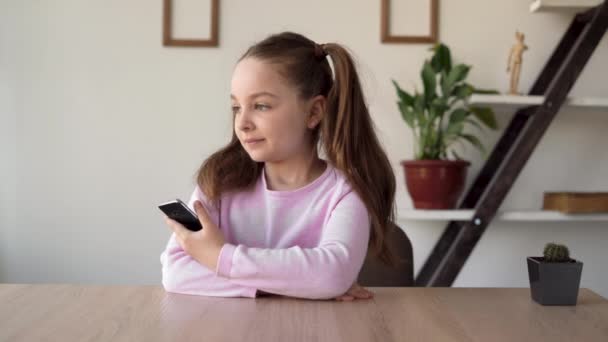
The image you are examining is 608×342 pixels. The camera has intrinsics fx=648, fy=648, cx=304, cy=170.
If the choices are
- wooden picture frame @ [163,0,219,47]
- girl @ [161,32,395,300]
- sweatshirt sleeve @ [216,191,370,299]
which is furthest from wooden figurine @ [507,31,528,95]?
sweatshirt sleeve @ [216,191,370,299]

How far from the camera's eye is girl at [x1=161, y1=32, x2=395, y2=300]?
1.16 m

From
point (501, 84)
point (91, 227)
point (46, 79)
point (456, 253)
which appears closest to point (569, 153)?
point (501, 84)

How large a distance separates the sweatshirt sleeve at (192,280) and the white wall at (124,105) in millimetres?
1375

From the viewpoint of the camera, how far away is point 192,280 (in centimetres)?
106

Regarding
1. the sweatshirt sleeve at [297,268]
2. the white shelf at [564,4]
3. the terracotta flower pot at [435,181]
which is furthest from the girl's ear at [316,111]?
the white shelf at [564,4]

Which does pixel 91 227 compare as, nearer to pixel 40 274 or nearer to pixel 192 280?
pixel 40 274

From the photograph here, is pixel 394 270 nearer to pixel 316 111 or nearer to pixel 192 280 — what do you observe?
pixel 316 111

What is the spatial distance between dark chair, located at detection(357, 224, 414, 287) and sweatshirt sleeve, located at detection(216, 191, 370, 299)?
0.40m

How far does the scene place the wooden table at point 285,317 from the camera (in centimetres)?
80

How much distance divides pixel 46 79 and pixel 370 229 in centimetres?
170

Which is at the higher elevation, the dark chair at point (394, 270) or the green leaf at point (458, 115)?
the green leaf at point (458, 115)

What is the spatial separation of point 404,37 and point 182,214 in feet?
5.28

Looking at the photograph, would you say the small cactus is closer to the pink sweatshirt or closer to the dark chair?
the pink sweatshirt

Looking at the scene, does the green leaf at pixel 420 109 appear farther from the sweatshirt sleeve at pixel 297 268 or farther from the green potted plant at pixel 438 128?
the sweatshirt sleeve at pixel 297 268
